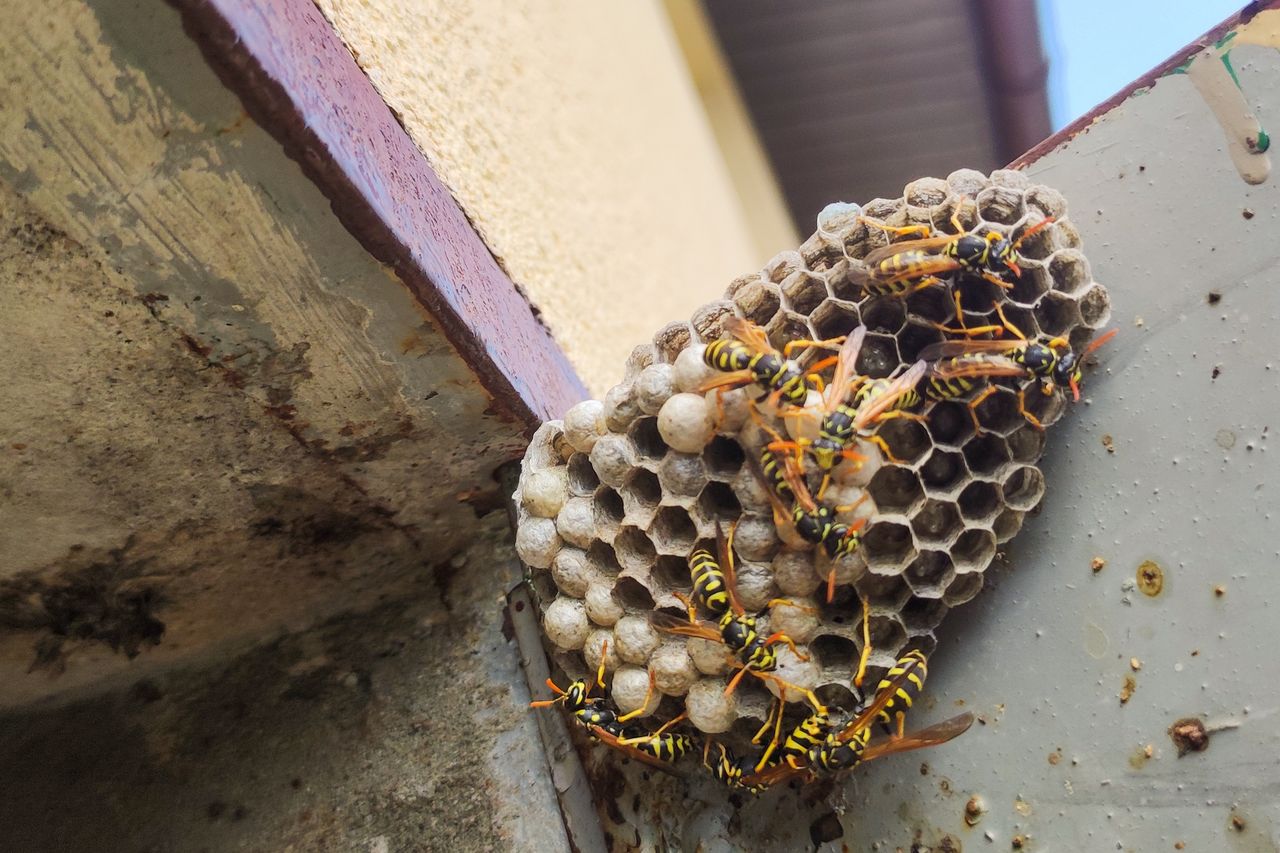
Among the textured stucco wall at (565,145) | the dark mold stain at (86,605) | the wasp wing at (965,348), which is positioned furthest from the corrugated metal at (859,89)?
the dark mold stain at (86,605)

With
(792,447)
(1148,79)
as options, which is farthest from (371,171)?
(1148,79)

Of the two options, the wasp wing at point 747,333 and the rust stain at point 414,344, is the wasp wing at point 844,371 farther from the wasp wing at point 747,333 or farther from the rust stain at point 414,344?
the rust stain at point 414,344

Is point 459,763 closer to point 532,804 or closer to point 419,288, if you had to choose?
point 532,804

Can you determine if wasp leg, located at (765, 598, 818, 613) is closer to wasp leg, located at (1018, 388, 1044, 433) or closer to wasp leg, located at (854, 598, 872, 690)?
wasp leg, located at (854, 598, 872, 690)

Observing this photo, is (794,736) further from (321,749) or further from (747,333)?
(321,749)

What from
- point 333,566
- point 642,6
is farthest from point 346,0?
point 642,6

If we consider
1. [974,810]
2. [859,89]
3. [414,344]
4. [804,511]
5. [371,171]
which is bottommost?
[974,810]
